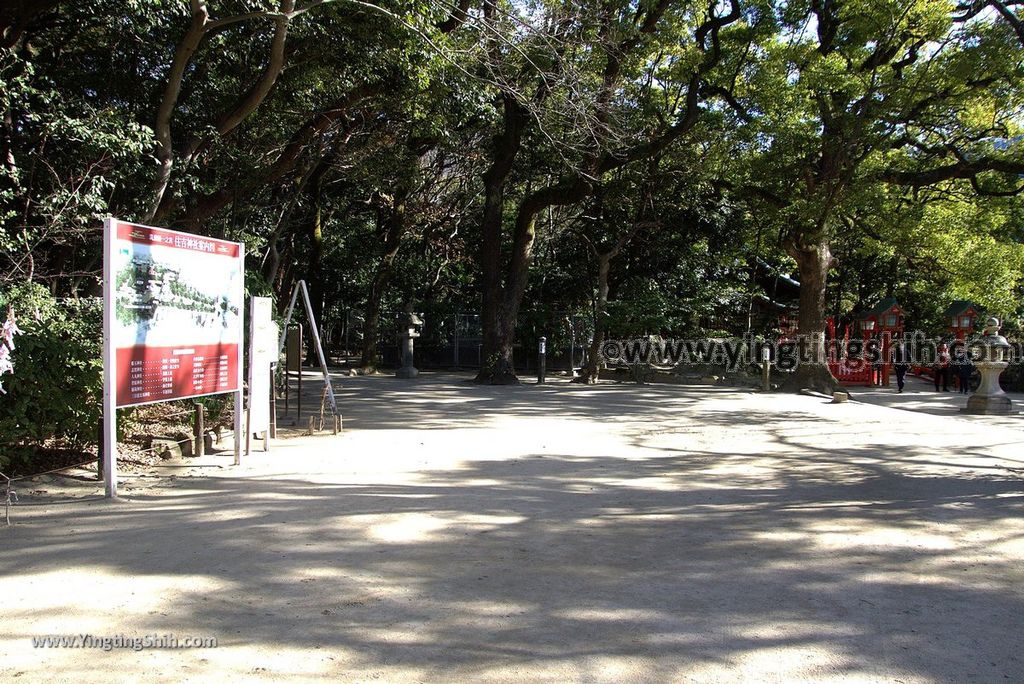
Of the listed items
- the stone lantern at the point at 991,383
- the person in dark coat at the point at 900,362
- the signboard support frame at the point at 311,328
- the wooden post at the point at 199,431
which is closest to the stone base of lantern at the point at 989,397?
the stone lantern at the point at 991,383

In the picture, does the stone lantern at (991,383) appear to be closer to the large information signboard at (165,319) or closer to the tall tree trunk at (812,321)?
the tall tree trunk at (812,321)

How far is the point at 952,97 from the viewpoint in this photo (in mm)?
14664

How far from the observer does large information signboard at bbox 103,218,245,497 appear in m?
6.64

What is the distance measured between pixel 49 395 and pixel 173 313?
1296 millimetres

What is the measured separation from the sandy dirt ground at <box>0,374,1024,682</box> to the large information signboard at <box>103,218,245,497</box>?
912mm

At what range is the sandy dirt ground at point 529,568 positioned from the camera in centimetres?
374

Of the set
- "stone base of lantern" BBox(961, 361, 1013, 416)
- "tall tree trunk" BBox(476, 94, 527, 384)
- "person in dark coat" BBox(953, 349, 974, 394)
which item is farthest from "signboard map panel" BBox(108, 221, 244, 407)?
"person in dark coat" BBox(953, 349, 974, 394)

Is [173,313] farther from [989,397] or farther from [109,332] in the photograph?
[989,397]

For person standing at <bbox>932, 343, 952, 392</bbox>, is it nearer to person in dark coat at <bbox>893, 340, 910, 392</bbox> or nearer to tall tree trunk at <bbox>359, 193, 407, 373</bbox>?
person in dark coat at <bbox>893, 340, 910, 392</bbox>

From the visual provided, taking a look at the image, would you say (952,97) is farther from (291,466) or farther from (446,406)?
(291,466)

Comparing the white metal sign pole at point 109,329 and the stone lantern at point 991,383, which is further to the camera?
the stone lantern at point 991,383

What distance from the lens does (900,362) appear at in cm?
2189

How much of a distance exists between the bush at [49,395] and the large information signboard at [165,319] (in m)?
0.39

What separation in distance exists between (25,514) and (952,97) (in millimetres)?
15826
